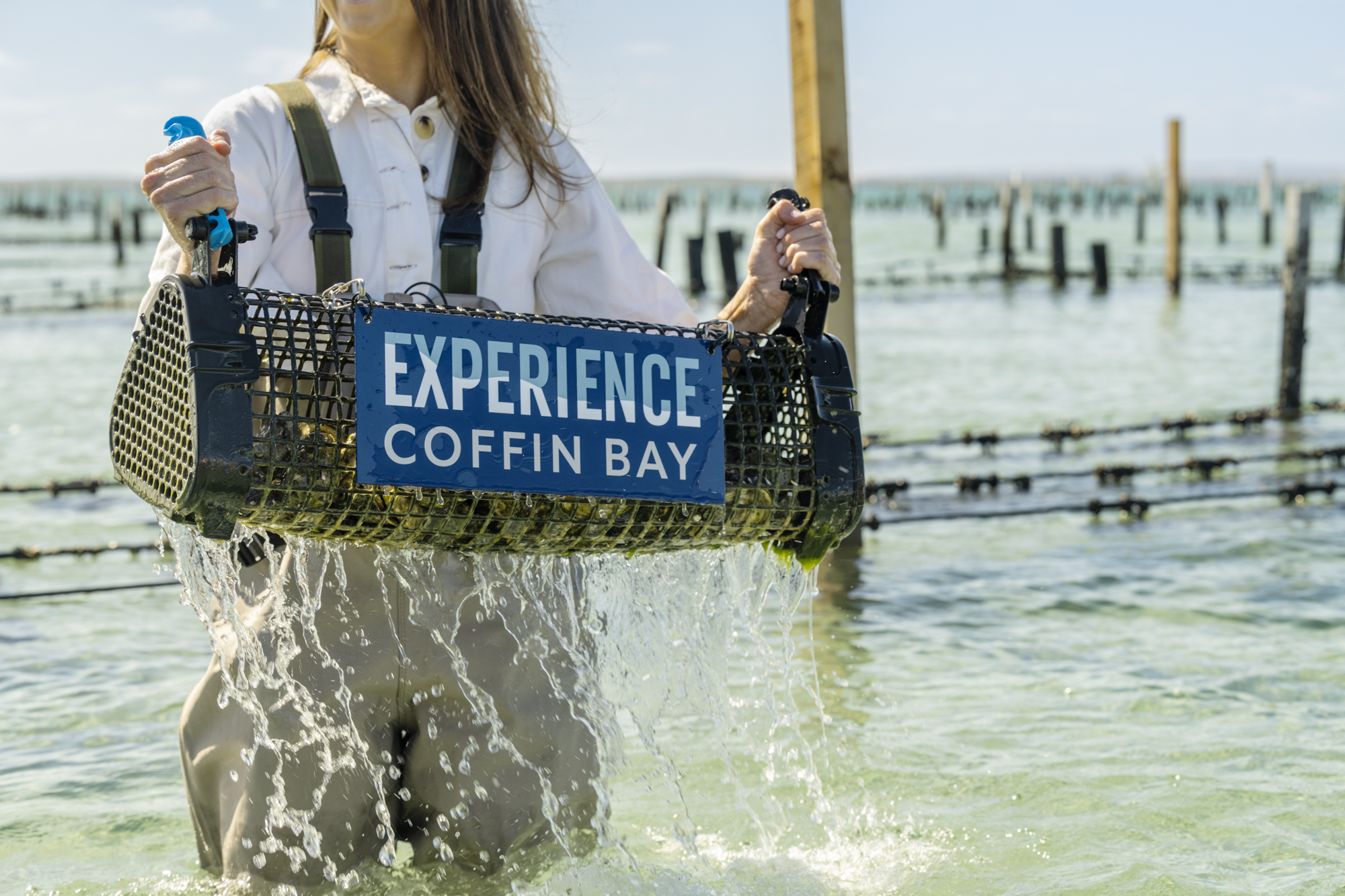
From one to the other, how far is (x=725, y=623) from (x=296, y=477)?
124 cm

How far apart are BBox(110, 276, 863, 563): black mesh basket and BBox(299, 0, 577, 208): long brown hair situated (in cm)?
44

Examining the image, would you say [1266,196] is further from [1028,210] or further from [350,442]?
[350,442]

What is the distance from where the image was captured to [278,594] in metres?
2.28

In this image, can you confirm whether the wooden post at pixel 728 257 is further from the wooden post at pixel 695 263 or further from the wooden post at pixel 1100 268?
the wooden post at pixel 1100 268

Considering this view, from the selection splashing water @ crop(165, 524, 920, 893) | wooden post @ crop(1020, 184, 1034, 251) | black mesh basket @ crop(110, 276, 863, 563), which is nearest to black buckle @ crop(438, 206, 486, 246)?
black mesh basket @ crop(110, 276, 863, 563)

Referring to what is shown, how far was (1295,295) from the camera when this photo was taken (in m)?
12.6

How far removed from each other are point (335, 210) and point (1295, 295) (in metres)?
12.3

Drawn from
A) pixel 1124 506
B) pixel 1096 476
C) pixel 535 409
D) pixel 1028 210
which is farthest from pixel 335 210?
pixel 1028 210

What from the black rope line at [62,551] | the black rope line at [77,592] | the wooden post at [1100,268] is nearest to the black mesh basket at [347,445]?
the black rope line at [77,592]

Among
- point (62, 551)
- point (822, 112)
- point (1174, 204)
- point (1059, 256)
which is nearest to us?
point (822, 112)

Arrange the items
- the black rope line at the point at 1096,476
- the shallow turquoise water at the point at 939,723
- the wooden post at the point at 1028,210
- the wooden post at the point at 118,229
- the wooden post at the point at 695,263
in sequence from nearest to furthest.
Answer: the shallow turquoise water at the point at 939,723 → the black rope line at the point at 1096,476 → the wooden post at the point at 695,263 → the wooden post at the point at 1028,210 → the wooden post at the point at 118,229

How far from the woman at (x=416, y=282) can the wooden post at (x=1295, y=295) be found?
10.6 meters

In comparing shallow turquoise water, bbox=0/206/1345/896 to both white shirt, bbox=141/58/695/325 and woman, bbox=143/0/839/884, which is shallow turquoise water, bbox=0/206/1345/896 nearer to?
woman, bbox=143/0/839/884

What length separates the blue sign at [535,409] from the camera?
1.96 meters
